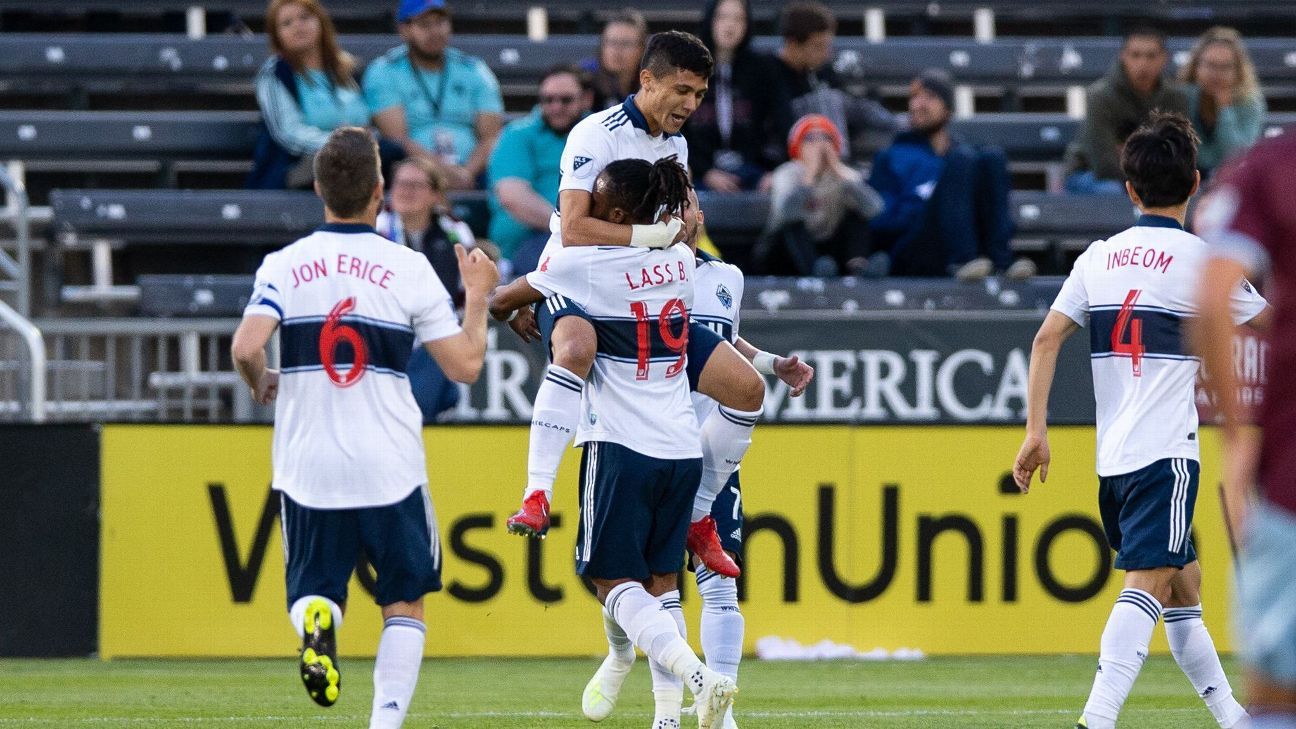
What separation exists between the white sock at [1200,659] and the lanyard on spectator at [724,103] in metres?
6.54

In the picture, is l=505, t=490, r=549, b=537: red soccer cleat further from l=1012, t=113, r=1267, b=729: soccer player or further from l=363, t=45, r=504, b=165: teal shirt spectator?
l=363, t=45, r=504, b=165: teal shirt spectator

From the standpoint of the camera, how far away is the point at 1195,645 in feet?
19.4

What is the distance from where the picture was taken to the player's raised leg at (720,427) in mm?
5891

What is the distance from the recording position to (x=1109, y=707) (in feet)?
18.5

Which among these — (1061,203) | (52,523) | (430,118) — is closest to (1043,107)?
(1061,203)

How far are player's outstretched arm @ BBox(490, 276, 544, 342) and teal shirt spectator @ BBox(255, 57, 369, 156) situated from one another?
5525 millimetres

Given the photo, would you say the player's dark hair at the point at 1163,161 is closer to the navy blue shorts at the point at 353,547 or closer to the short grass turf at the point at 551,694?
the short grass turf at the point at 551,694

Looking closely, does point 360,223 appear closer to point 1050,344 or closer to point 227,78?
point 1050,344

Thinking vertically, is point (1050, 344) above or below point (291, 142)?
below

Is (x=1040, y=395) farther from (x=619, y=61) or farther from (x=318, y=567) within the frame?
(x=619, y=61)

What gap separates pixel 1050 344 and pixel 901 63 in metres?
8.35

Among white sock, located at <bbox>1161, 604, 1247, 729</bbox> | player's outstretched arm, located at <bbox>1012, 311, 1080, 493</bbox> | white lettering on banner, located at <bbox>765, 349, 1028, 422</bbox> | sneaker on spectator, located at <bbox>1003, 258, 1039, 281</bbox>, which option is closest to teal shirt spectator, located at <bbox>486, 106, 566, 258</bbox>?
white lettering on banner, located at <bbox>765, 349, 1028, 422</bbox>

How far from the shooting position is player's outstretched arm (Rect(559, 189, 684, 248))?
562cm

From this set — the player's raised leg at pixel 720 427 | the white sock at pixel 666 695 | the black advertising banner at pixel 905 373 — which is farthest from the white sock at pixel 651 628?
the black advertising banner at pixel 905 373
